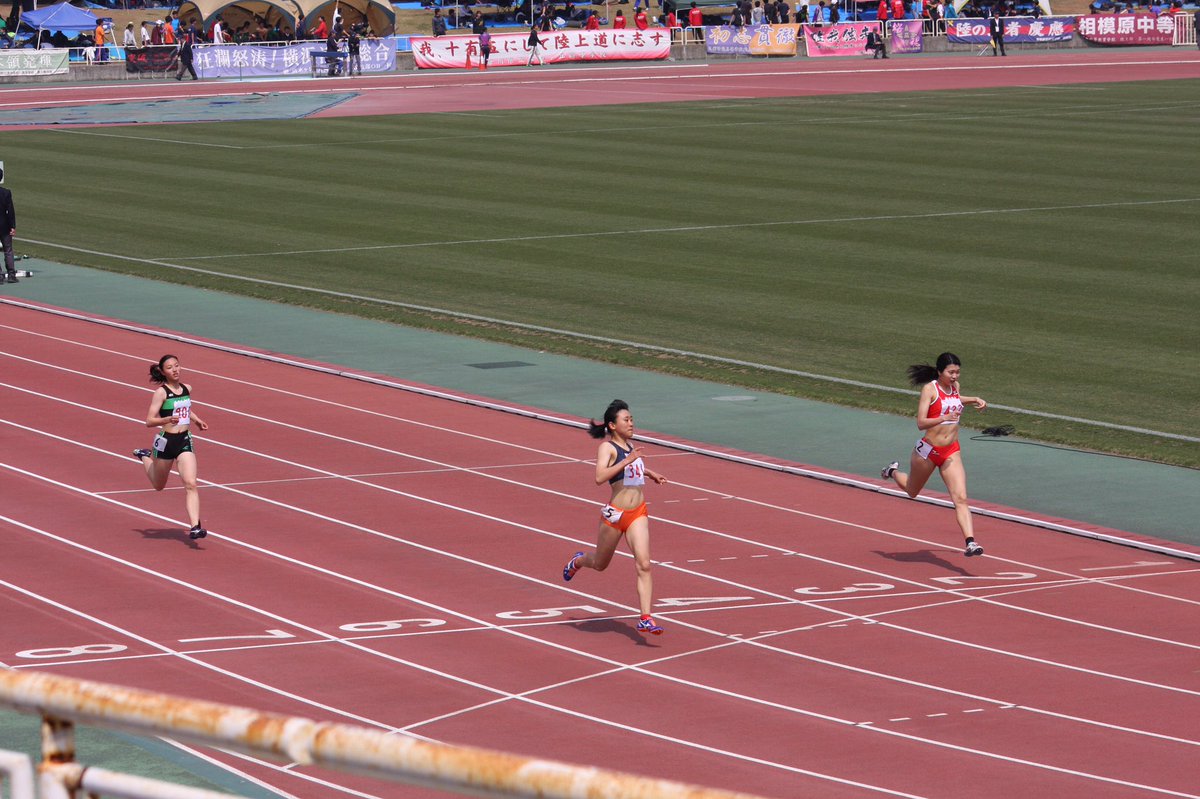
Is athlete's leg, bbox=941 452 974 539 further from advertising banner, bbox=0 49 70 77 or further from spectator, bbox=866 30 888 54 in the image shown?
spectator, bbox=866 30 888 54

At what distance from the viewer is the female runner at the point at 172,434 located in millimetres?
14908

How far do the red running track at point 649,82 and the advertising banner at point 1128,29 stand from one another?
14.9 feet

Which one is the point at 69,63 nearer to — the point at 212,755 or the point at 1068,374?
the point at 1068,374

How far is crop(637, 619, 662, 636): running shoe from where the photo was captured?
1245 cm

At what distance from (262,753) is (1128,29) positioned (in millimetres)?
83726

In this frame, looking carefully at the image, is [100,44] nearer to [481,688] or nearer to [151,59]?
[151,59]

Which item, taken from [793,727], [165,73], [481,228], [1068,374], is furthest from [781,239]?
[165,73]

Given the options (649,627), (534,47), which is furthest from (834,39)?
(649,627)

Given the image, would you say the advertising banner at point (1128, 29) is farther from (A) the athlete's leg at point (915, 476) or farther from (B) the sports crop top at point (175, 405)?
(B) the sports crop top at point (175, 405)

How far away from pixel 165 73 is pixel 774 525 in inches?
2386

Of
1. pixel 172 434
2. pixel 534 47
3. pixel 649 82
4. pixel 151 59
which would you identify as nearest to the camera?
pixel 172 434

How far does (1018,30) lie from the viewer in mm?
83312

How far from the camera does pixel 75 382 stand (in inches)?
861

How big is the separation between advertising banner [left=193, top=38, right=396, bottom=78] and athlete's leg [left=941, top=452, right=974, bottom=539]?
6004cm
